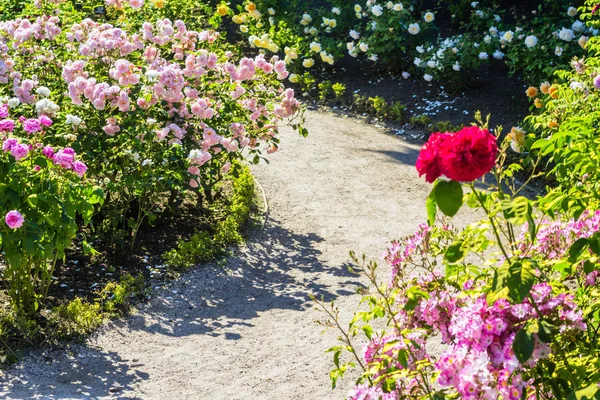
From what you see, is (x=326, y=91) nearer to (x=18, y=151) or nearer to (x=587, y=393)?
(x=18, y=151)

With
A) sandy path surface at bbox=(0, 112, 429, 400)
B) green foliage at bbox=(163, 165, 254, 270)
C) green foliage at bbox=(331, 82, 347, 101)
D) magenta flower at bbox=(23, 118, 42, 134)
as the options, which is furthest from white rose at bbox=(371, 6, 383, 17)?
magenta flower at bbox=(23, 118, 42, 134)

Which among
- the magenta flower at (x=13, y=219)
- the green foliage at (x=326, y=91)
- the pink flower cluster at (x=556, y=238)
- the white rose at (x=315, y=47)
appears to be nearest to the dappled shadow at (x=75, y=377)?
the magenta flower at (x=13, y=219)

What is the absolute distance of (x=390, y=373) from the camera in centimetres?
260

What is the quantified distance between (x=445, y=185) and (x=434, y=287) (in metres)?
0.67

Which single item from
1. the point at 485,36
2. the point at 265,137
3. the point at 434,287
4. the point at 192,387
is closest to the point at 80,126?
the point at 265,137

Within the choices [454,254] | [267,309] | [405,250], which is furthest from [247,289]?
[454,254]

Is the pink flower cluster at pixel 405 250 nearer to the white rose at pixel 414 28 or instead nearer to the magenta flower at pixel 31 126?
the magenta flower at pixel 31 126

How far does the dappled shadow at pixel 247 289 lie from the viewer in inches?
196

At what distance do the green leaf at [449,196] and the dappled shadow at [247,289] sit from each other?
107 inches

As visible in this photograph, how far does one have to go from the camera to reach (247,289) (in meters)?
5.45

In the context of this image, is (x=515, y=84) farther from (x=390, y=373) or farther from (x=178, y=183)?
(x=390, y=373)

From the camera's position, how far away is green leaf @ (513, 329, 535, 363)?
2178mm

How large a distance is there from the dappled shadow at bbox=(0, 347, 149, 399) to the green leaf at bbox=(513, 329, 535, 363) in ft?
8.25

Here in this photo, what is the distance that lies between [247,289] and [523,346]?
11.1 ft
